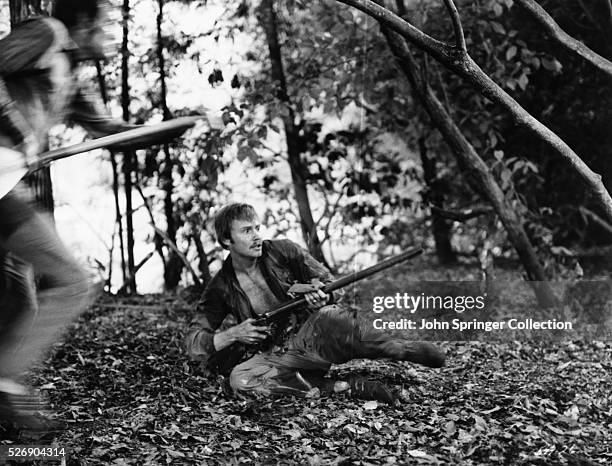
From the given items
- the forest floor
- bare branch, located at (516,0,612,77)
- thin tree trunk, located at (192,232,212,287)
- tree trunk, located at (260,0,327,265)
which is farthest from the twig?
bare branch, located at (516,0,612,77)

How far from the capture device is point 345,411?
335 cm

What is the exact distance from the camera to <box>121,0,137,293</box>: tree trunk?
166 inches

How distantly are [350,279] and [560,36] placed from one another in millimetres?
1474

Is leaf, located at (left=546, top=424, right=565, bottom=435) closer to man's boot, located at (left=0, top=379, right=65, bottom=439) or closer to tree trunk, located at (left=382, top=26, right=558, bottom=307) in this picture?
tree trunk, located at (left=382, top=26, right=558, bottom=307)

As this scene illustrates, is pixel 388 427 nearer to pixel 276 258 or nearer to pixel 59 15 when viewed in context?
pixel 276 258

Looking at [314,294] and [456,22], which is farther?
[314,294]

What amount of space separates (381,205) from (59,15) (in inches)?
91.8

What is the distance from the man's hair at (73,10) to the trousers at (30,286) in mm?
698

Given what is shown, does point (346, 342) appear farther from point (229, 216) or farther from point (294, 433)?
point (229, 216)

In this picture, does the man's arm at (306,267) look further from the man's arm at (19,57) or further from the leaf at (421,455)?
the man's arm at (19,57)

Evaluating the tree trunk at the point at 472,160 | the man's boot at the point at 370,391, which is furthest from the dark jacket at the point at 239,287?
the tree trunk at the point at 472,160

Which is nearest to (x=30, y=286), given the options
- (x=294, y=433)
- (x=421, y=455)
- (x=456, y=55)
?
(x=294, y=433)

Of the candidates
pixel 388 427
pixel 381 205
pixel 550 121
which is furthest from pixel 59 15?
pixel 550 121

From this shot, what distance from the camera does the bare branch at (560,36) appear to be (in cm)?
367
